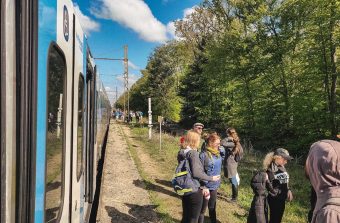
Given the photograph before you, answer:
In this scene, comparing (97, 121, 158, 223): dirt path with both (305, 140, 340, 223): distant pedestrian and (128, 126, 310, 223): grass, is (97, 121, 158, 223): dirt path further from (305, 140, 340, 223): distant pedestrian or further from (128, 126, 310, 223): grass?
(305, 140, 340, 223): distant pedestrian

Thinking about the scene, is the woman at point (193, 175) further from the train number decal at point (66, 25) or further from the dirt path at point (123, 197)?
the train number decal at point (66, 25)

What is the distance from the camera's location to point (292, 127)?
23688mm

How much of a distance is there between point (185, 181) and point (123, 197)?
14.0 feet

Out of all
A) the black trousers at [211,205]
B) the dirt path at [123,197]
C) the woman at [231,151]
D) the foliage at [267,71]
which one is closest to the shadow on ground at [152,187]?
the dirt path at [123,197]

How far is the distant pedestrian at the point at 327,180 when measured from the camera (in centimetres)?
229

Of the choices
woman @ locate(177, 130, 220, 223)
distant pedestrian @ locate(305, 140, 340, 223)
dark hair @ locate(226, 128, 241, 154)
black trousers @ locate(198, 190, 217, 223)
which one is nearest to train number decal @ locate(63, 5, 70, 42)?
distant pedestrian @ locate(305, 140, 340, 223)

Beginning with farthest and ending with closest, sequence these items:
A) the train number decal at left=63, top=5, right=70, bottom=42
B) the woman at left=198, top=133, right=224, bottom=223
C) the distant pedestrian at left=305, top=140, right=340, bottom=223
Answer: the woman at left=198, top=133, right=224, bottom=223, the train number decal at left=63, top=5, right=70, bottom=42, the distant pedestrian at left=305, top=140, right=340, bottom=223

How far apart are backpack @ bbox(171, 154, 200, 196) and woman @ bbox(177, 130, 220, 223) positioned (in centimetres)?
6

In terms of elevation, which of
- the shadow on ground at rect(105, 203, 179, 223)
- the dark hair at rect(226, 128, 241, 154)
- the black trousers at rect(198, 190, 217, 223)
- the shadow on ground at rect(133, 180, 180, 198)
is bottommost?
the shadow on ground at rect(105, 203, 179, 223)

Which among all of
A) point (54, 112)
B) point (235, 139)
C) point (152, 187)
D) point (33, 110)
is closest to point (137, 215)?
point (152, 187)

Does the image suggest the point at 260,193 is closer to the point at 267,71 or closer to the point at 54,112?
the point at 54,112

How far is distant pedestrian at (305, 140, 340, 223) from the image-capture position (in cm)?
229

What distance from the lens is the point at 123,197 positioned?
9383 millimetres

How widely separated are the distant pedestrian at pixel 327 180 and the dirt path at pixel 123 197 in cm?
563
